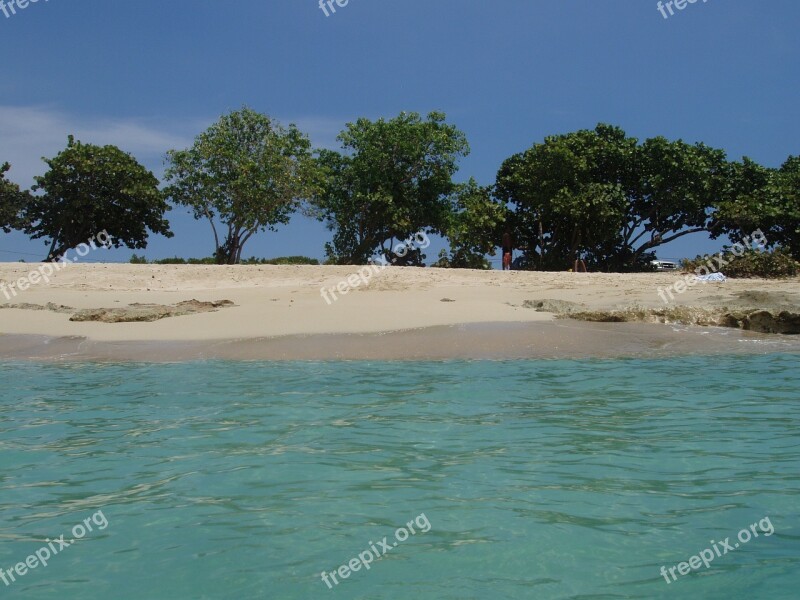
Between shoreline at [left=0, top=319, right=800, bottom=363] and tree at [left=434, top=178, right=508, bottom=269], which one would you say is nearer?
shoreline at [left=0, top=319, right=800, bottom=363]

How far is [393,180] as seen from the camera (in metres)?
34.1

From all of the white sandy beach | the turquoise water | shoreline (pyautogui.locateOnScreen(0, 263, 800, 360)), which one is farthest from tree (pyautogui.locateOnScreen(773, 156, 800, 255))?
the turquoise water

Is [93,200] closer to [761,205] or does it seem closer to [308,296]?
[308,296]

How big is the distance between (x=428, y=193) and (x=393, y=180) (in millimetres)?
1804

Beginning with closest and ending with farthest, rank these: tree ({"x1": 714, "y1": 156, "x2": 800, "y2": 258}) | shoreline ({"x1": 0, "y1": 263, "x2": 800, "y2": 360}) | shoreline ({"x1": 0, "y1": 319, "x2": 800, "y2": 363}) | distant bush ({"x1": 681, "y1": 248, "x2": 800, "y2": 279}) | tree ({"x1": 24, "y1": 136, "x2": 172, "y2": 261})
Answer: shoreline ({"x1": 0, "y1": 319, "x2": 800, "y2": 363}) → shoreline ({"x1": 0, "y1": 263, "x2": 800, "y2": 360}) → distant bush ({"x1": 681, "y1": 248, "x2": 800, "y2": 279}) → tree ({"x1": 714, "y1": 156, "x2": 800, "y2": 258}) → tree ({"x1": 24, "y1": 136, "x2": 172, "y2": 261})

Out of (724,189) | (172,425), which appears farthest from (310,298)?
(724,189)

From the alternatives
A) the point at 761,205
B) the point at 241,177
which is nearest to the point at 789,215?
the point at 761,205

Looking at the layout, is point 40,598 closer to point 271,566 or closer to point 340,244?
point 271,566

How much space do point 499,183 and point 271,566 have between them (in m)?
34.1

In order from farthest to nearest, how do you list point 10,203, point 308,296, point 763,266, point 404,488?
point 10,203 < point 763,266 < point 308,296 < point 404,488

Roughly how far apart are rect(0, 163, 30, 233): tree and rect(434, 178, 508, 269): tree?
70.0ft

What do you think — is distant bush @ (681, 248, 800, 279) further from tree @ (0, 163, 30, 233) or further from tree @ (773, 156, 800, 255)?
tree @ (0, 163, 30, 233)

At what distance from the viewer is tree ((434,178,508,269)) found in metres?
33.1

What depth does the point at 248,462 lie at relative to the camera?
481cm
